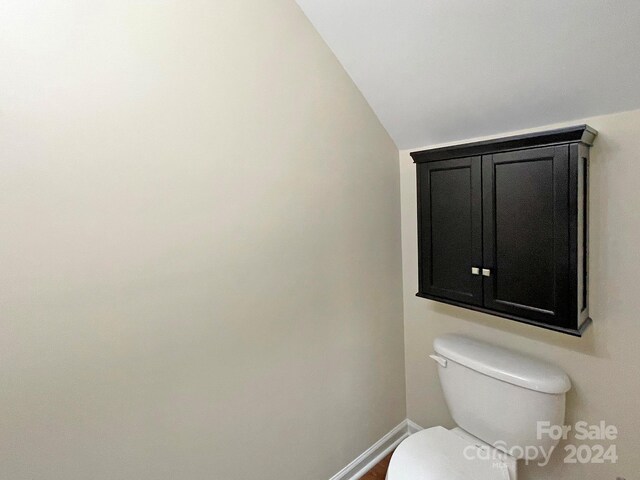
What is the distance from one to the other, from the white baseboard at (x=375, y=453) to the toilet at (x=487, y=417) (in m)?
0.45

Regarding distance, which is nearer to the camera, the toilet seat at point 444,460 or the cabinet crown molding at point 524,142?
the cabinet crown molding at point 524,142

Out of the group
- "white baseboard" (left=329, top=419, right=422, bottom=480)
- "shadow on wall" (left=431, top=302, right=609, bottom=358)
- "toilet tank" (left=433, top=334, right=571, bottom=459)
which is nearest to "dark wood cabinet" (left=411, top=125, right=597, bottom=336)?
"shadow on wall" (left=431, top=302, right=609, bottom=358)

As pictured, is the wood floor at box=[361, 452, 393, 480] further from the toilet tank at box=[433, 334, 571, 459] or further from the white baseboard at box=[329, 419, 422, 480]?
the toilet tank at box=[433, 334, 571, 459]

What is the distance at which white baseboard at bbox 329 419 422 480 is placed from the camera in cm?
169

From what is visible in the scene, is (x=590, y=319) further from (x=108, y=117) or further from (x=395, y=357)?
(x=108, y=117)

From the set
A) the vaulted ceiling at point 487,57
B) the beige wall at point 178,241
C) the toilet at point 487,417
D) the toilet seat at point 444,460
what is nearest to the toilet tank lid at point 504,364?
the toilet at point 487,417

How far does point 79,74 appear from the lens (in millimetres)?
911

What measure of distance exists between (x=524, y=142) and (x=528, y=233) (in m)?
0.33

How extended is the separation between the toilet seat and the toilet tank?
77 mm

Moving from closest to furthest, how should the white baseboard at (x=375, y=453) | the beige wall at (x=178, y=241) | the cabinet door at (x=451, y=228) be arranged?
1. the beige wall at (x=178, y=241)
2. the cabinet door at (x=451, y=228)
3. the white baseboard at (x=375, y=453)

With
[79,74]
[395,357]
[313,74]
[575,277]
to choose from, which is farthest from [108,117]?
[395,357]

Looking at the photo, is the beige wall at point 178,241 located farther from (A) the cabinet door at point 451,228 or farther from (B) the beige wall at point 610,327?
(B) the beige wall at point 610,327

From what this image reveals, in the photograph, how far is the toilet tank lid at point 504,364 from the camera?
1.26 meters

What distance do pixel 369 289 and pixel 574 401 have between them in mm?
935
